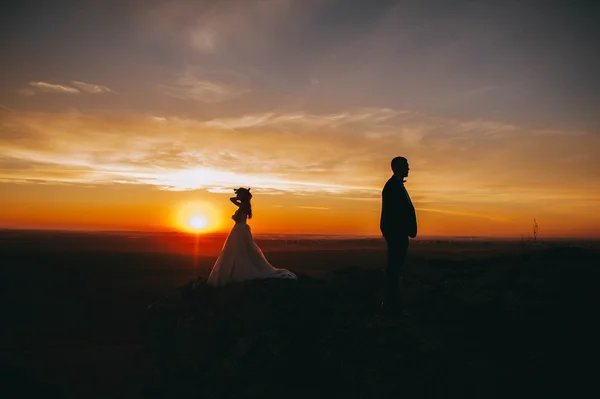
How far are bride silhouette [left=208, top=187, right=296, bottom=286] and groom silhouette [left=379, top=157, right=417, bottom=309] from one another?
14.1 feet

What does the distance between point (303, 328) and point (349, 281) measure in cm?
386

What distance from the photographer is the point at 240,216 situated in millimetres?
13383

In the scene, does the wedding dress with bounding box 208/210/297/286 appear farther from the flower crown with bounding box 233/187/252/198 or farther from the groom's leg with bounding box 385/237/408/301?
the groom's leg with bounding box 385/237/408/301

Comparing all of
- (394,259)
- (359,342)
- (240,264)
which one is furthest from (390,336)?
(240,264)

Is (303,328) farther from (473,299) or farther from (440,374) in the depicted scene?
(473,299)

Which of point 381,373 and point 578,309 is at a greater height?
point 578,309

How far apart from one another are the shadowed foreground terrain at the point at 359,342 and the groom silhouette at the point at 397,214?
183cm

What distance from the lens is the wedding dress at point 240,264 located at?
1284 centimetres

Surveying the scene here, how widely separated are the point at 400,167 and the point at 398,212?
3.38ft

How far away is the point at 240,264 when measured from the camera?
12.9 m

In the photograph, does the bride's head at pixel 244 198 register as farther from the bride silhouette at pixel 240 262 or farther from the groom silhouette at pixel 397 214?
the groom silhouette at pixel 397 214

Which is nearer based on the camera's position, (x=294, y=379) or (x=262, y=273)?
(x=294, y=379)

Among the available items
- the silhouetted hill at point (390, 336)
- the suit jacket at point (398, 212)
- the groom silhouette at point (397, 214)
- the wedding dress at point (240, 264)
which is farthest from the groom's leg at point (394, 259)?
the wedding dress at point (240, 264)

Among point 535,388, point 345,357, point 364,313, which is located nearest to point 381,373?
point 345,357
